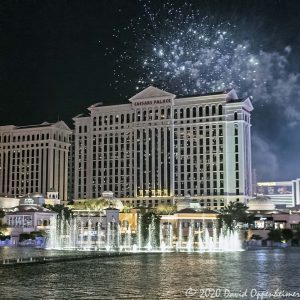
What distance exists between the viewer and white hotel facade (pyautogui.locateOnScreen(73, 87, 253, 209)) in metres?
135

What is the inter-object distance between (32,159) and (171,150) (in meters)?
40.3

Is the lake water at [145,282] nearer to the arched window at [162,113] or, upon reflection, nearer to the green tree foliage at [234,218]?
the green tree foliage at [234,218]

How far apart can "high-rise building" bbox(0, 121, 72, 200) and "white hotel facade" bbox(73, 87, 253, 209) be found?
39.5ft

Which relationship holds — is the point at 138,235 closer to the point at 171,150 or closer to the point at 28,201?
the point at 28,201

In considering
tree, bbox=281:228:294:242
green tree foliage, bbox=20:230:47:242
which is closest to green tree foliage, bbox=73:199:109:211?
green tree foliage, bbox=20:230:47:242

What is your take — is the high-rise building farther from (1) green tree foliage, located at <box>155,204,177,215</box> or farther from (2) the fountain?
(2) the fountain

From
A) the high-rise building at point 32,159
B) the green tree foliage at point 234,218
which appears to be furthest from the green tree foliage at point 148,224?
the high-rise building at point 32,159

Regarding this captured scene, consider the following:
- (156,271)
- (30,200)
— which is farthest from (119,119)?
(156,271)

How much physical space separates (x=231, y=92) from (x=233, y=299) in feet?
391

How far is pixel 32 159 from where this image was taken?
15638 centimetres

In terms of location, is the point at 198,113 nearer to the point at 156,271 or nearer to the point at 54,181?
the point at 54,181

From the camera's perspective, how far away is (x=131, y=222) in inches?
4621

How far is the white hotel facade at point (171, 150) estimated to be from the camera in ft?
443

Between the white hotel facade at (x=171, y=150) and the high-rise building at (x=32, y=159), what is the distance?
12.1 m
